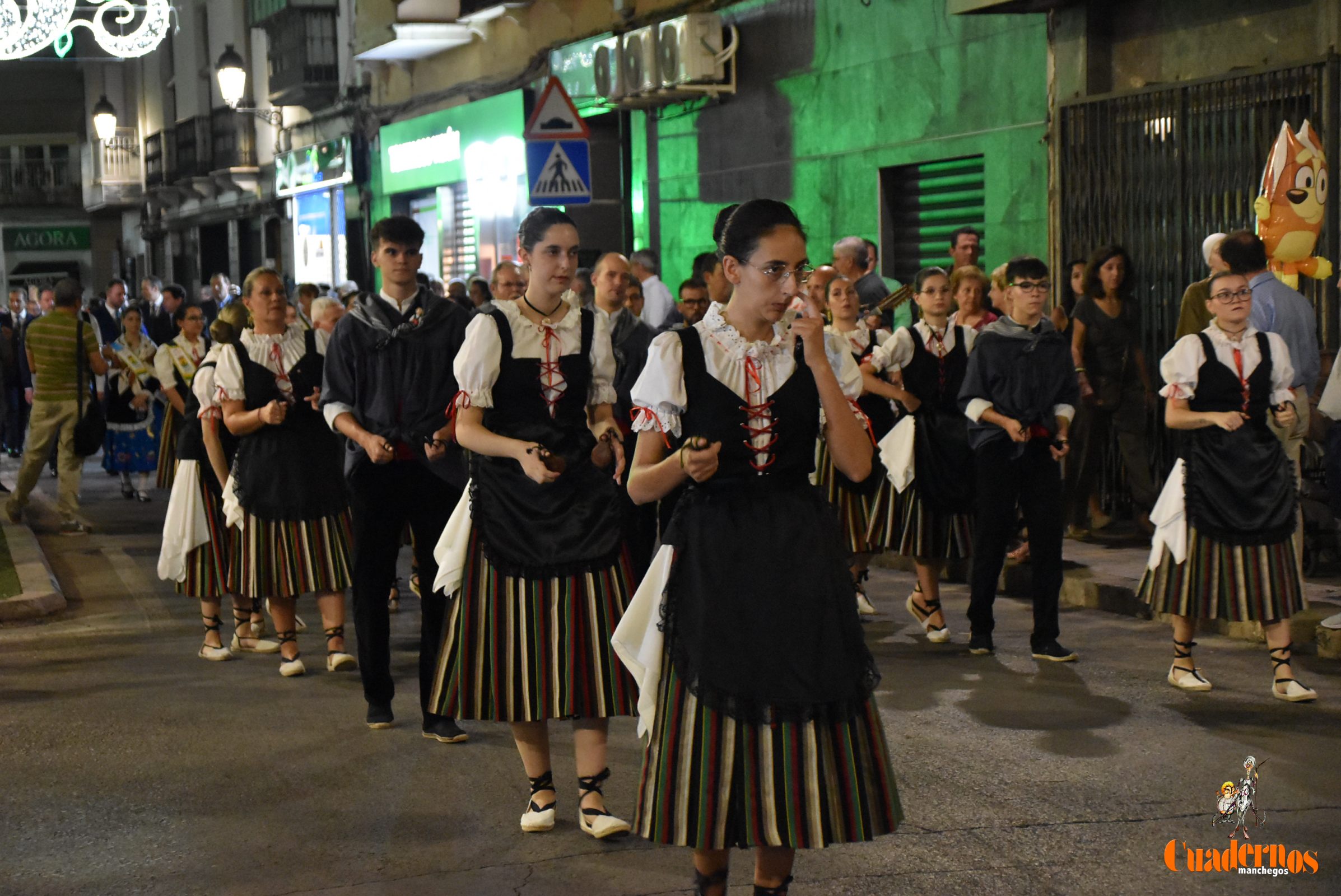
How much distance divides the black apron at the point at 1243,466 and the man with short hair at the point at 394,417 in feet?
10.7

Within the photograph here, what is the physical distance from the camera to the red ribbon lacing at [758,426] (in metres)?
4.34

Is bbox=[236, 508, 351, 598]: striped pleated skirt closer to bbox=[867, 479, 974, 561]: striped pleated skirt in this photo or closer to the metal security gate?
bbox=[867, 479, 974, 561]: striped pleated skirt

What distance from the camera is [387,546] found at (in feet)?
23.5

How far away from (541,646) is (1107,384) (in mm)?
6801

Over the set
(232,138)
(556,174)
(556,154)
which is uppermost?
(232,138)

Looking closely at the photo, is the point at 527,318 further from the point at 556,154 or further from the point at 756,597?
the point at 556,154

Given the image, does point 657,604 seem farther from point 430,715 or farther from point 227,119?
point 227,119

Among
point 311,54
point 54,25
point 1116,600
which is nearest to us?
point 1116,600

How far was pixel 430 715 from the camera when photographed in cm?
706

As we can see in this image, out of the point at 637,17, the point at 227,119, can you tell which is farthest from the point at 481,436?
the point at 227,119

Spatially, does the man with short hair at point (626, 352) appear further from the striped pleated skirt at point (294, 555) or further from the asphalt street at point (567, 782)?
the striped pleated skirt at point (294, 555)

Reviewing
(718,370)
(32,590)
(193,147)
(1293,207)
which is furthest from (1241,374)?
(193,147)

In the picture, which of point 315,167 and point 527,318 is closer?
point 527,318

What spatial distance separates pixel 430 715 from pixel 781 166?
1114 cm
